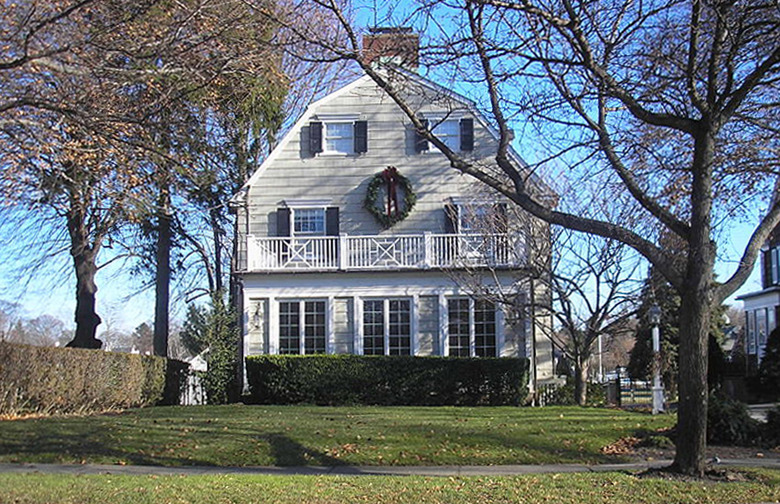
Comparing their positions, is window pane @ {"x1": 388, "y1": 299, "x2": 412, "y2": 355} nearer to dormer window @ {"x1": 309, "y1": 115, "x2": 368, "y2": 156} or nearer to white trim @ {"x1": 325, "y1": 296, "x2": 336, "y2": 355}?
white trim @ {"x1": 325, "y1": 296, "x2": 336, "y2": 355}

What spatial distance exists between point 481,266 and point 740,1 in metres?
14.1

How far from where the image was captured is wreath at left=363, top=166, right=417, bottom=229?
85.1 ft

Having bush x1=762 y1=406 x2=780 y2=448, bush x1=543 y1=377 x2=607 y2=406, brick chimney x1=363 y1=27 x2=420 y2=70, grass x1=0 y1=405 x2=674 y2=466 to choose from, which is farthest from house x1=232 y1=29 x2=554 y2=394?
brick chimney x1=363 y1=27 x2=420 y2=70

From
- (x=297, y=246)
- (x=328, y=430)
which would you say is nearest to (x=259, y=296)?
(x=297, y=246)

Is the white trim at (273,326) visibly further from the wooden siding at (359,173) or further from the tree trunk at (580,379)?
the tree trunk at (580,379)

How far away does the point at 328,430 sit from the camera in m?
14.1

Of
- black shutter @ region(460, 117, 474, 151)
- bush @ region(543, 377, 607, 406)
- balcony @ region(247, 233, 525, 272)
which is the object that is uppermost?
black shutter @ region(460, 117, 474, 151)

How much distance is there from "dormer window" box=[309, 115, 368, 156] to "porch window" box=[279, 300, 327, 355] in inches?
199

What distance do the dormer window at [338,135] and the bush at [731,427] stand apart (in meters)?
15.6

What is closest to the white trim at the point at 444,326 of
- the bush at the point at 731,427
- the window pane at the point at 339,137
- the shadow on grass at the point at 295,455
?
the window pane at the point at 339,137

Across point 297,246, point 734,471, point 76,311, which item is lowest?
point 734,471

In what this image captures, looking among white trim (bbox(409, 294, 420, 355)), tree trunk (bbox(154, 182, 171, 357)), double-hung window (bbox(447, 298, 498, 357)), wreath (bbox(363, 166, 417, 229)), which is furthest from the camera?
tree trunk (bbox(154, 182, 171, 357))

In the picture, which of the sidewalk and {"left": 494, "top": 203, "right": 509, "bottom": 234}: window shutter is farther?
{"left": 494, "top": 203, "right": 509, "bottom": 234}: window shutter

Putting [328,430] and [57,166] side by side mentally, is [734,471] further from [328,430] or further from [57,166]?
[57,166]
